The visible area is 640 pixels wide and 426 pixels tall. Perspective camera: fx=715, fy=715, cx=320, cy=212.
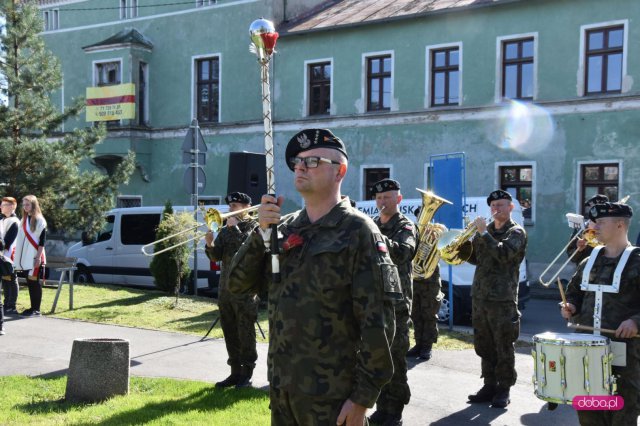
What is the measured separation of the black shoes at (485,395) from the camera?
7.50 m

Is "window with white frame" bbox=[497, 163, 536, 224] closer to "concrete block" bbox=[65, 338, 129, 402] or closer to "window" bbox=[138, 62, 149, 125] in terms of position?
"window" bbox=[138, 62, 149, 125]

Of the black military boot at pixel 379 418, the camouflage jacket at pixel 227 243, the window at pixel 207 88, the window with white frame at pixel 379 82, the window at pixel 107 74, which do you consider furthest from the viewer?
the window at pixel 107 74

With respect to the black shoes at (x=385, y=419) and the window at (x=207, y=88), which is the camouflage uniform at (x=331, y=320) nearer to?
the black shoes at (x=385, y=419)

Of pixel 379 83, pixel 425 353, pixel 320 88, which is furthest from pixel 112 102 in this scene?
pixel 425 353

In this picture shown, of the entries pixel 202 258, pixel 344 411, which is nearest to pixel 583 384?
pixel 344 411

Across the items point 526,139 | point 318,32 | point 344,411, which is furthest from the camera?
point 318,32

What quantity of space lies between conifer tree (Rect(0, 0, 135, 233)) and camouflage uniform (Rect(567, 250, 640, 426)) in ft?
45.8

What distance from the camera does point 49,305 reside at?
13.4 metres

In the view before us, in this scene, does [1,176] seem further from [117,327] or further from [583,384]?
[583,384]

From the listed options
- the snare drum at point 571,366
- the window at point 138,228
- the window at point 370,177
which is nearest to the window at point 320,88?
the window at point 370,177

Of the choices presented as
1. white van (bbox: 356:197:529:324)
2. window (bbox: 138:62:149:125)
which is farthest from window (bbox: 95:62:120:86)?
white van (bbox: 356:197:529:324)

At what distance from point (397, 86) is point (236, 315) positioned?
17.5 metres

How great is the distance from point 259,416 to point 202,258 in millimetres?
10376

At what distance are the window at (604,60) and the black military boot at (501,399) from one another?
609 inches
